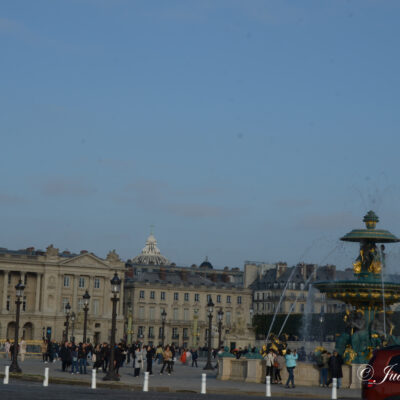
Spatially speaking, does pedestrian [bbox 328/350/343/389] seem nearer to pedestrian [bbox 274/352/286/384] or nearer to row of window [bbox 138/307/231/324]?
pedestrian [bbox 274/352/286/384]

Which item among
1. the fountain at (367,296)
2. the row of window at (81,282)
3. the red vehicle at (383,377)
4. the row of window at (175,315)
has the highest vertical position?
the row of window at (81,282)

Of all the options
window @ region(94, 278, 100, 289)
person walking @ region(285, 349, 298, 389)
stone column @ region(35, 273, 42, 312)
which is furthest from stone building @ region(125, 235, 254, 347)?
person walking @ region(285, 349, 298, 389)

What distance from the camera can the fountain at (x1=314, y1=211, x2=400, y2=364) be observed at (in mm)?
37594

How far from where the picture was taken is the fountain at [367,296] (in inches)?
1480

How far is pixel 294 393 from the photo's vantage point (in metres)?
Answer: 32.0

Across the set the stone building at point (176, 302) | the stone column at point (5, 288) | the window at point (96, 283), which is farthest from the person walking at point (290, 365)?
the window at point (96, 283)

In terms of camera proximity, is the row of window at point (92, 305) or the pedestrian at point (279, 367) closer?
the pedestrian at point (279, 367)

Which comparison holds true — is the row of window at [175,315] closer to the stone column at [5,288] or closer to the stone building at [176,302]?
the stone building at [176,302]

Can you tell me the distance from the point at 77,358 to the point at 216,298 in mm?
112162

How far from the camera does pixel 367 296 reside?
37906mm

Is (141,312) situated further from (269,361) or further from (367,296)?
(269,361)

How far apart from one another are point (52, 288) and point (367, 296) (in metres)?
109

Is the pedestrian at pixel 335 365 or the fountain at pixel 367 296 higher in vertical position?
the fountain at pixel 367 296

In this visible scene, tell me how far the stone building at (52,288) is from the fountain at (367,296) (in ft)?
323
